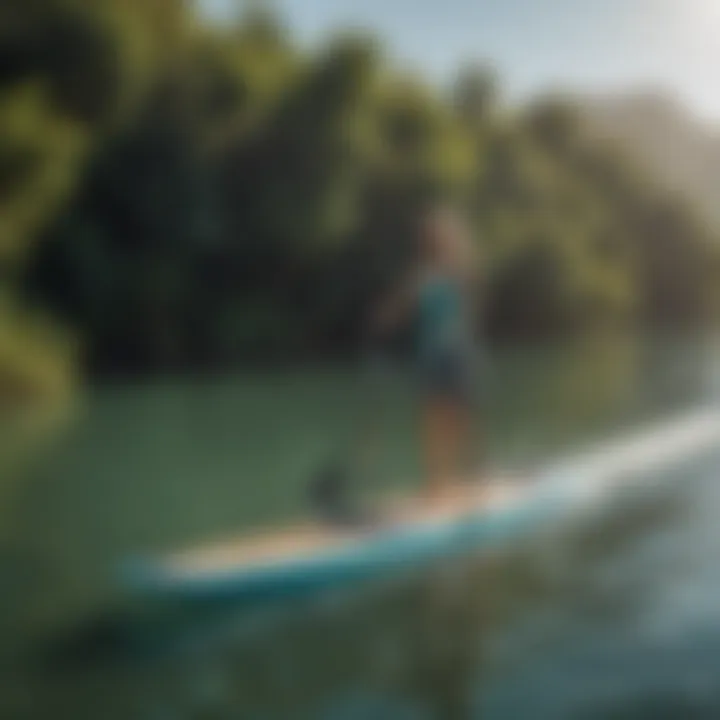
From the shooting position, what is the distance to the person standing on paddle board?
6.15 ft

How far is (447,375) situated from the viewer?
1.92 meters

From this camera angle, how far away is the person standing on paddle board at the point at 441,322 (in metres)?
1.88

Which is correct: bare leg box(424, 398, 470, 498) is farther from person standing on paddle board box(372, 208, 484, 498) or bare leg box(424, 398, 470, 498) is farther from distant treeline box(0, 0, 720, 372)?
distant treeline box(0, 0, 720, 372)

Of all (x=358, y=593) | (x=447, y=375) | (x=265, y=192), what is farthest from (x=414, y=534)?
(x=265, y=192)

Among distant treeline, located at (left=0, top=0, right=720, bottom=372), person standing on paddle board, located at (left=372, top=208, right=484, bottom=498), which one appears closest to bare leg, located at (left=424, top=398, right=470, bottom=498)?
person standing on paddle board, located at (left=372, top=208, right=484, bottom=498)

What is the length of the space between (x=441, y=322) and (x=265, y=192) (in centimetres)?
32

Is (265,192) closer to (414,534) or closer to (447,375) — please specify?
(447,375)

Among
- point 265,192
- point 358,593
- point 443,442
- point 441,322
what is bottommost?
point 358,593

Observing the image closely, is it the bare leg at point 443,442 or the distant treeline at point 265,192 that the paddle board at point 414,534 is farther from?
the distant treeline at point 265,192

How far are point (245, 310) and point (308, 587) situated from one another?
411 millimetres

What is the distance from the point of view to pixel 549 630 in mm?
1945

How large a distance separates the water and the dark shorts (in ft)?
0.13

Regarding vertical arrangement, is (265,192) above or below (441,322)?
above

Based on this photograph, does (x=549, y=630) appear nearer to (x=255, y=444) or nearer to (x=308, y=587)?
(x=308, y=587)
